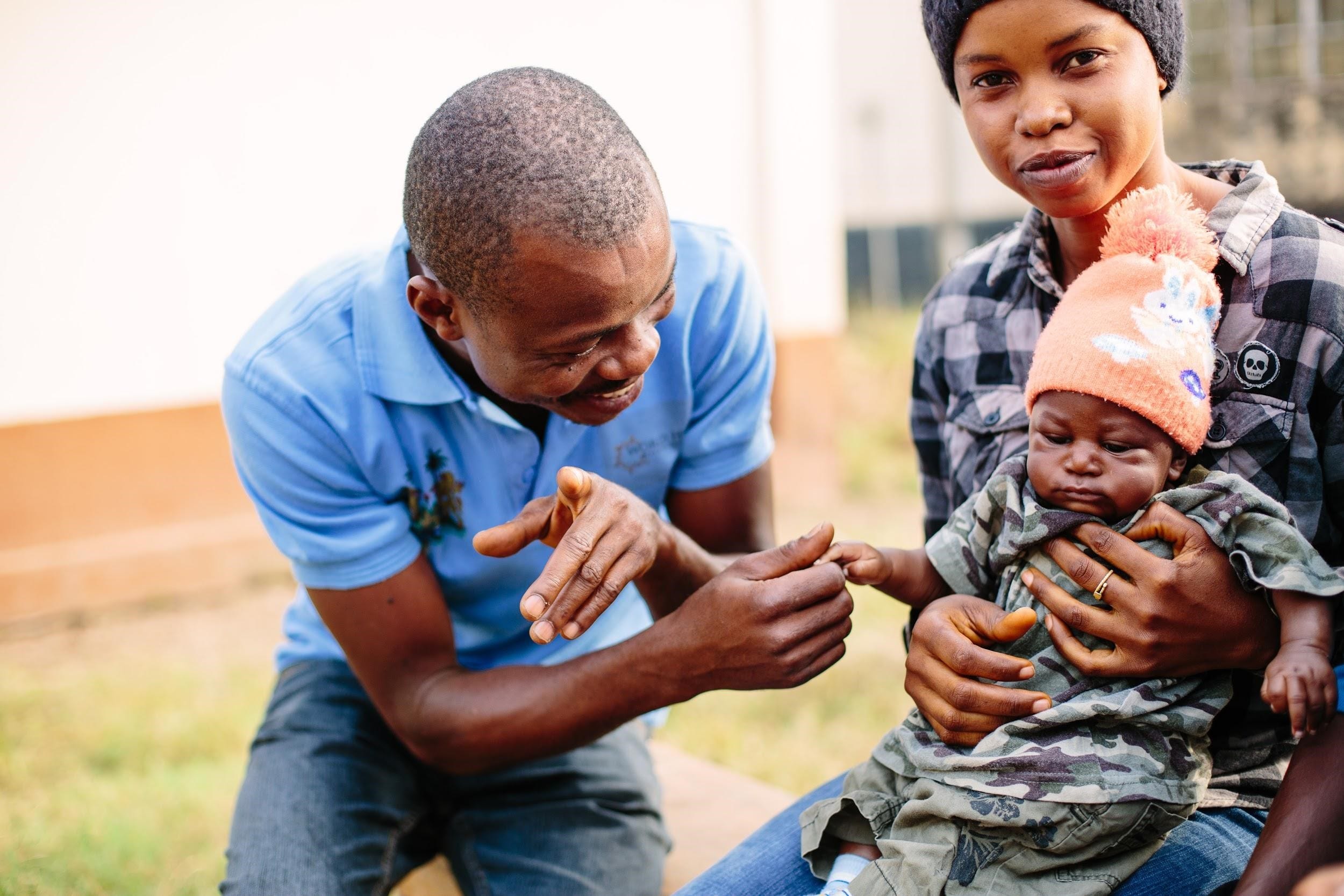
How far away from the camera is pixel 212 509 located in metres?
5.61

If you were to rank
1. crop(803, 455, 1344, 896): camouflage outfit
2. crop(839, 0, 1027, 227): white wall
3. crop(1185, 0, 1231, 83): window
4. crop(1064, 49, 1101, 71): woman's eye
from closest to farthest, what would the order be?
crop(803, 455, 1344, 896): camouflage outfit < crop(1064, 49, 1101, 71): woman's eye < crop(1185, 0, 1231, 83): window < crop(839, 0, 1027, 227): white wall

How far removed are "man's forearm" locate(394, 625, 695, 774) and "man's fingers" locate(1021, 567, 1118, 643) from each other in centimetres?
63

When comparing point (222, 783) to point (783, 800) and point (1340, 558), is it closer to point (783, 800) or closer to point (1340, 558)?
point (783, 800)

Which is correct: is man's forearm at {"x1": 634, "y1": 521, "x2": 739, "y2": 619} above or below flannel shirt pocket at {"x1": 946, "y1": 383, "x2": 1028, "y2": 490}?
below

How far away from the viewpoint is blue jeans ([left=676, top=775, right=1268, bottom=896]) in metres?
1.76

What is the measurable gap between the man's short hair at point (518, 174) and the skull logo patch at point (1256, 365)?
924 mm

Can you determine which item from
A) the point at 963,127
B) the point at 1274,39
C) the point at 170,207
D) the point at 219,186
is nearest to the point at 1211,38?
the point at 1274,39

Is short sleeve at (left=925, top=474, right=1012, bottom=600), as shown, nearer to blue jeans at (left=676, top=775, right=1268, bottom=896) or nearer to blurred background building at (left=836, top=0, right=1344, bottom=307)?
blue jeans at (left=676, top=775, right=1268, bottom=896)

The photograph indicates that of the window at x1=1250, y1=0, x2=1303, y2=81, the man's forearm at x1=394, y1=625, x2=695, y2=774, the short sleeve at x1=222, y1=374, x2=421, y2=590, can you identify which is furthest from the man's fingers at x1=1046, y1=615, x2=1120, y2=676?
the window at x1=1250, y1=0, x2=1303, y2=81

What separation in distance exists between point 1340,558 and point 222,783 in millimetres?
3478

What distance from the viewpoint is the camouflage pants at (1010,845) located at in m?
1.68

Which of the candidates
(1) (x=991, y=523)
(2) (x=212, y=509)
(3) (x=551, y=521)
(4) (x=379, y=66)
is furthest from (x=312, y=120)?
(1) (x=991, y=523)

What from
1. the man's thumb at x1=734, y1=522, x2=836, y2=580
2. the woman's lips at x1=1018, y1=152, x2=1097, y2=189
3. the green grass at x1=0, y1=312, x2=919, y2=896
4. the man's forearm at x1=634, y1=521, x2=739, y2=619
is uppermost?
the woman's lips at x1=1018, y1=152, x2=1097, y2=189

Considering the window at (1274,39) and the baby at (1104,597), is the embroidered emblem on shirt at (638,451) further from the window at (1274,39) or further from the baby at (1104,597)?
the window at (1274,39)
